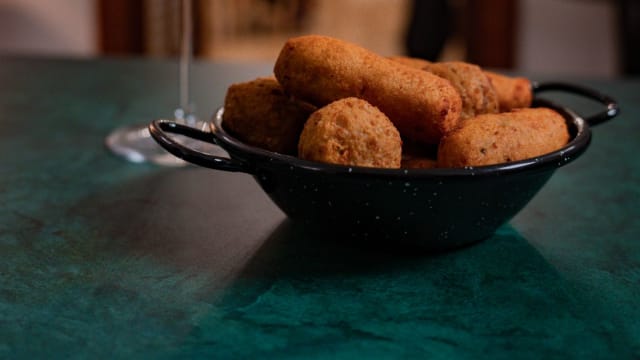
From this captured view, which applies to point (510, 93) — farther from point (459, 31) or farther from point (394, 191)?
point (459, 31)

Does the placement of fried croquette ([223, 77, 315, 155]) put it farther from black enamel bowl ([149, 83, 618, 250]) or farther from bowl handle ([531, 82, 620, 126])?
bowl handle ([531, 82, 620, 126])

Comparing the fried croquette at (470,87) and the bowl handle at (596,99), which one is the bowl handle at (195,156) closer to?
the fried croquette at (470,87)

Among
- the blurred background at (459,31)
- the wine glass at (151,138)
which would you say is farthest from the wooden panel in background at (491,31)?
the wine glass at (151,138)

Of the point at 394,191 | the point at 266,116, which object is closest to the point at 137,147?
the point at 266,116

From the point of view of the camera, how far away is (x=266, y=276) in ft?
1.67

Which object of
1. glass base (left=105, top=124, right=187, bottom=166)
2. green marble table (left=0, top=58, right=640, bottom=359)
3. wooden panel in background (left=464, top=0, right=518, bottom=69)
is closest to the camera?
green marble table (left=0, top=58, right=640, bottom=359)

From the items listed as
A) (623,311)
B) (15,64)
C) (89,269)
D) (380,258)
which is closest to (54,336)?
(89,269)

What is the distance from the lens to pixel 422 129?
0.53 metres

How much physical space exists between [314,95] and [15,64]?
2.48 feet

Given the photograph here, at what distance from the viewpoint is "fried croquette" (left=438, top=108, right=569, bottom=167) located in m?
0.50

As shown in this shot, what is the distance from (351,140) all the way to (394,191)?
4cm

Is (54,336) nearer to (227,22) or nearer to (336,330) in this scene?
(336,330)

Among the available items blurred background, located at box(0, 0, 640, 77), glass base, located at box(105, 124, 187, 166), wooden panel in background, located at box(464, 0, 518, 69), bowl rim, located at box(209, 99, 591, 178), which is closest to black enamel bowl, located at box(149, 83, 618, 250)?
bowl rim, located at box(209, 99, 591, 178)

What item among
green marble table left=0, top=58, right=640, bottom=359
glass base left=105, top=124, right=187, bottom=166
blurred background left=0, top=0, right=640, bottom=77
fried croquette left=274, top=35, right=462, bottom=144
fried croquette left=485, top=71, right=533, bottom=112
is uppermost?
fried croquette left=274, top=35, right=462, bottom=144
